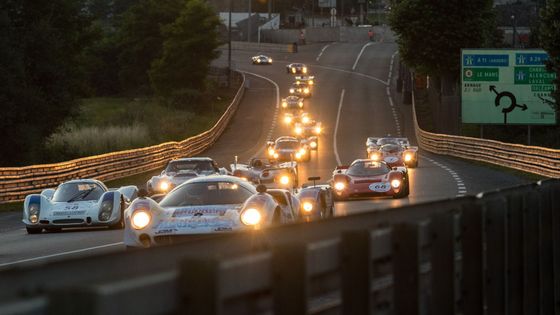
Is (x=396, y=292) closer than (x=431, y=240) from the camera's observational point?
Yes

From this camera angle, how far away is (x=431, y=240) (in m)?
6.87

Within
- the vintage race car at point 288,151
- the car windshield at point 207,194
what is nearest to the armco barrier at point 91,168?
the vintage race car at point 288,151

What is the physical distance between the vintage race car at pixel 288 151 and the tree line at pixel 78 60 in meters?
9.34

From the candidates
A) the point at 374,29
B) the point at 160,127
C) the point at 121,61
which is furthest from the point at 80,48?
the point at 374,29

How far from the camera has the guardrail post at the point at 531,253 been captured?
29.9 feet

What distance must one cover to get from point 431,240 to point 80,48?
7139 centimetres

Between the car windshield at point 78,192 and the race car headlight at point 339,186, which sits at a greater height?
the car windshield at point 78,192

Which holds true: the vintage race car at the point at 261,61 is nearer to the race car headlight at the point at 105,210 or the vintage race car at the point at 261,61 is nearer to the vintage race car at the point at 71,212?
the vintage race car at the point at 71,212

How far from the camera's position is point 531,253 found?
9.40 metres

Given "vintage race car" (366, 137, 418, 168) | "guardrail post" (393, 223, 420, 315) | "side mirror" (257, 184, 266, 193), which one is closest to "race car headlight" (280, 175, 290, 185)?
"side mirror" (257, 184, 266, 193)

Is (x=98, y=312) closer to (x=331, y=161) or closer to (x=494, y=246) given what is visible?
(x=494, y=246)

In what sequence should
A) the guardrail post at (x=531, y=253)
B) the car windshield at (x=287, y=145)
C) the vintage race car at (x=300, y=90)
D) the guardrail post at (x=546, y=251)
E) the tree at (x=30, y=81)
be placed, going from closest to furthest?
1. the guardrail post at (x=531, y=253)
2. the guardrail post at (x=546, y=251)
3. the tree at (x=30, y=81)
4. the car windshield at (x=287, y=145)
5. the vintage race car at (x=300, y=90)

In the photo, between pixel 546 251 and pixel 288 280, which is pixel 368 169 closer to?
pixel 546 251

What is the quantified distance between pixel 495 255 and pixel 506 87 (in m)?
49.5
